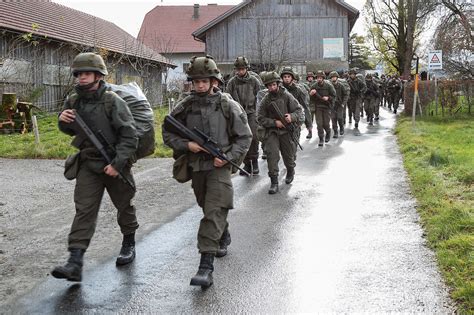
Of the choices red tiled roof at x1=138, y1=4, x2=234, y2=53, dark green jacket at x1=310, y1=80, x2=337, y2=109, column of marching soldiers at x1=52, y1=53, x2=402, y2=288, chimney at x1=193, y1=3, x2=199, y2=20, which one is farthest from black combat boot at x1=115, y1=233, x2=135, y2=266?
chimney at x1=193, y1=3, x2=199, y2=20

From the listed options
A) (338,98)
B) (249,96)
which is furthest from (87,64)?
(338,98)

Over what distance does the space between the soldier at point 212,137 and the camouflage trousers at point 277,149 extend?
4056mm

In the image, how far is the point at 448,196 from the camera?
808 cm

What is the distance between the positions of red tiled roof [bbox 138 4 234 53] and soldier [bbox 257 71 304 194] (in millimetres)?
45547

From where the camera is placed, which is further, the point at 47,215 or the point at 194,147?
the point at 47,215

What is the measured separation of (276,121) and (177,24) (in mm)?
50829

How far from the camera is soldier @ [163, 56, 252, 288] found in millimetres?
5262

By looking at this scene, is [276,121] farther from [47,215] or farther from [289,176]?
[47,215]

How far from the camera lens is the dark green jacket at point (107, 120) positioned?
206 inches

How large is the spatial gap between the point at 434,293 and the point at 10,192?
23.4ft

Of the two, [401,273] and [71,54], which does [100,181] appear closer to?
[401,273]

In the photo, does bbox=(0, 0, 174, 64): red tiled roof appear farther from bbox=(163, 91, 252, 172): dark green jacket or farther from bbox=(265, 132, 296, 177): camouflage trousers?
bbox=(163, 91, 252, 172): dark green jacket

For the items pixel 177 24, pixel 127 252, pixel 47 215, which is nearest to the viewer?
pixel 127 252

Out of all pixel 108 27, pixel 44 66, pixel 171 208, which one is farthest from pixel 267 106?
pixel 108 27
